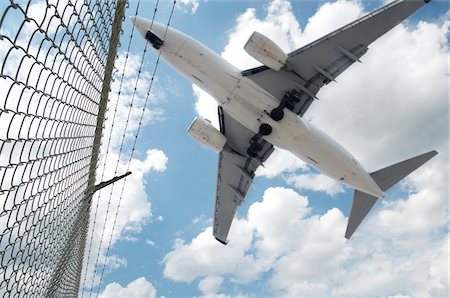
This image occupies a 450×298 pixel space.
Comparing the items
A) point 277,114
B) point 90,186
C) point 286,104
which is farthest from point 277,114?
point 90,186

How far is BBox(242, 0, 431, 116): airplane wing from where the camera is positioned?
23.2 meters

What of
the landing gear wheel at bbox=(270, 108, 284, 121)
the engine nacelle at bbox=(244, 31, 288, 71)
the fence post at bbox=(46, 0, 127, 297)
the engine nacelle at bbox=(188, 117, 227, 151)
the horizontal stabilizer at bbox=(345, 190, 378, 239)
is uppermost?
the engine nacelle at bbox=(244, 31, 288, 71)

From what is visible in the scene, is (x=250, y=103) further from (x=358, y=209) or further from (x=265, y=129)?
(x=358, y=209)

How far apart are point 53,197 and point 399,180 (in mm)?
27267

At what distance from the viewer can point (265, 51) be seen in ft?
79.0

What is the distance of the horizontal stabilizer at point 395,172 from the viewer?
2945 centimetres

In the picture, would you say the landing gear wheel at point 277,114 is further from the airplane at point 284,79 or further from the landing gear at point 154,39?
the landing gear at point 154,39

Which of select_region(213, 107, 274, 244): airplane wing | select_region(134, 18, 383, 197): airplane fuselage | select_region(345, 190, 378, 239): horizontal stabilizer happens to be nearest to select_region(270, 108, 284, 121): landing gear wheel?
select_region(134, 18, 383, 197): airplane fuselage

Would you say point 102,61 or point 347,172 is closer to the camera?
point 102,61

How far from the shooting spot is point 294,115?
83.5ft

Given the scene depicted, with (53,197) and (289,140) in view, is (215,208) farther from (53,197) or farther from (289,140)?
A: (53,197)

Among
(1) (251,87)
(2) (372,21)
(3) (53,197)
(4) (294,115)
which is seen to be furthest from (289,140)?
(3) (53,197)

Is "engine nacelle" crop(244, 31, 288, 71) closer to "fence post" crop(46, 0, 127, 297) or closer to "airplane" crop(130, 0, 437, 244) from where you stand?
"airplane" crop(130, 0, 437, 244)

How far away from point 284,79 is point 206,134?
6.88 meters
